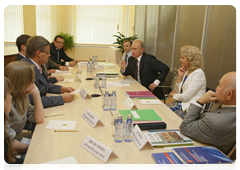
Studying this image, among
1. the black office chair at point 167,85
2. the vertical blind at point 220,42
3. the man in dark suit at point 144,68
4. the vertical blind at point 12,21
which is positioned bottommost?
the black office chair at point 167,85

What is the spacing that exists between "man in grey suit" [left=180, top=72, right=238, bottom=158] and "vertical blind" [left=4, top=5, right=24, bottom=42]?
9982 millimetres

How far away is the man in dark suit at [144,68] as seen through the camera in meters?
3.82

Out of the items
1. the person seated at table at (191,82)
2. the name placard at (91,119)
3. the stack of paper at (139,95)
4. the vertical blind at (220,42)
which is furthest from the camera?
the vertical blind at (220,42)

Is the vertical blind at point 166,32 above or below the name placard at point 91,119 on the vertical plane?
above

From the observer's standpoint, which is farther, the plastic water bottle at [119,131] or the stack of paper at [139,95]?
the stack of paper at [139,95]

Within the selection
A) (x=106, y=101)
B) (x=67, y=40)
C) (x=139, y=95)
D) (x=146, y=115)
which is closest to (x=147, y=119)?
(x=146, y=115)

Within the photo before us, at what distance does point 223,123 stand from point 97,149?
82 cm

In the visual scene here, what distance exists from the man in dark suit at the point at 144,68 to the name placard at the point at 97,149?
2537 millimetres

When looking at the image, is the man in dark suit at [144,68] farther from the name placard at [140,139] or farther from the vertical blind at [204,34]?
the name placard at [140,139]

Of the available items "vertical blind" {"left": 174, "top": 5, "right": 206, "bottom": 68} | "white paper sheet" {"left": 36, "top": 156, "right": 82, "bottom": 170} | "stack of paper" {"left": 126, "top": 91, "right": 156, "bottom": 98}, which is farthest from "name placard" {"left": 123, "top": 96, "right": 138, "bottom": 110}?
"vertical blind" {"left": 174, "top": 5, "right": 206, "bottom": 68}

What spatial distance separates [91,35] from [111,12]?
1.52 meters

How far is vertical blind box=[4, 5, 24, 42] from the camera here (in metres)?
9.42

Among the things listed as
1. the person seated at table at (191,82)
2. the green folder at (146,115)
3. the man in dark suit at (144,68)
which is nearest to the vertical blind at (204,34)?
the person seated at table at (191,82)

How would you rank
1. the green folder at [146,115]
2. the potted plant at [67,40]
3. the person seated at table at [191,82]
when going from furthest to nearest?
the potted plant at [67,40]
the person seated at table at [191,82]
the green folder at [146,115]
